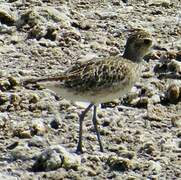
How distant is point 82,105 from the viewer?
879cm

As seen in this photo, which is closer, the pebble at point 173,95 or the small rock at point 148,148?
the small rock at point 148,148

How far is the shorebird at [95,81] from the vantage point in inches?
302

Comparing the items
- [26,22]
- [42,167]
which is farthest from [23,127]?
[26,22]

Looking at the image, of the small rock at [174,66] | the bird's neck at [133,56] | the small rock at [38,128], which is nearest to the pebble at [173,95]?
the small rock at [174,66]

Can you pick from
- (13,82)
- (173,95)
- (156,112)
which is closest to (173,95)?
(173,95)

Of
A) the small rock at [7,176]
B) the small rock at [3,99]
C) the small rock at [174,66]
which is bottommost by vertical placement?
the small rock at [7,176]

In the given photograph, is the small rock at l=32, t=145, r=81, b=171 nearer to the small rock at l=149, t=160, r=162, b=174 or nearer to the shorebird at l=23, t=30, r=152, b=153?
the shorebird at l=23, t=30, r=152, b=153

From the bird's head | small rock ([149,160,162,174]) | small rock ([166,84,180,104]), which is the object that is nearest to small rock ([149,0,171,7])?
small rock ([166,84,180,104])

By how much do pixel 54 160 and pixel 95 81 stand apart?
0.79 meters

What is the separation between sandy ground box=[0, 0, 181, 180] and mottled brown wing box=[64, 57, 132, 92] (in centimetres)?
56

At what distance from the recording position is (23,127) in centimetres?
823

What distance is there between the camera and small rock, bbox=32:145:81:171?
7.44 metres

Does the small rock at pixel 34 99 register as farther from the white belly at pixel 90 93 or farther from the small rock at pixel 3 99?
the white belly at pixel 90 93

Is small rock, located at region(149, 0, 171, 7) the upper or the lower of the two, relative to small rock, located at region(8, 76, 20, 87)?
upper
